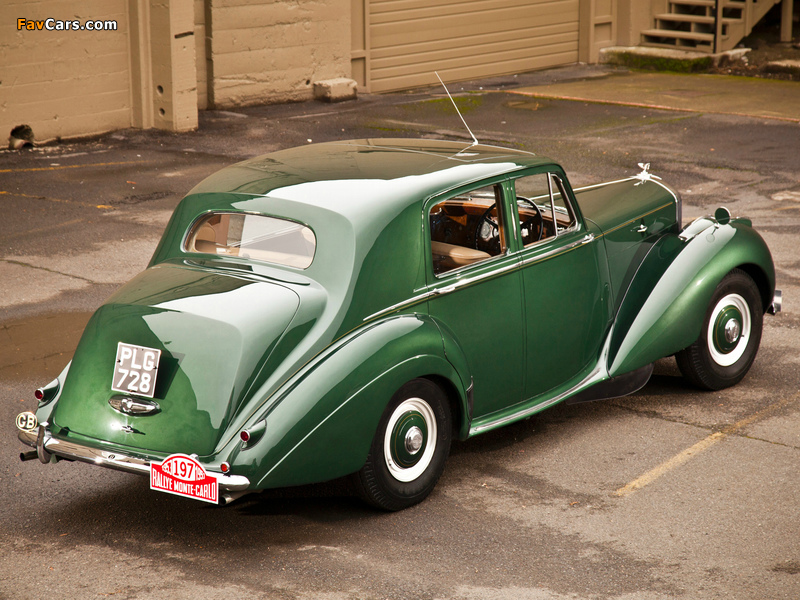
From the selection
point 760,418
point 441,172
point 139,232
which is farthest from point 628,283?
point 139,232

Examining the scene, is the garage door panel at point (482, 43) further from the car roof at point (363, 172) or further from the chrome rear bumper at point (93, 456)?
the chrome rear bumper at point (93, 456)

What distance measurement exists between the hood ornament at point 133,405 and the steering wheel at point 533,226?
2.30m

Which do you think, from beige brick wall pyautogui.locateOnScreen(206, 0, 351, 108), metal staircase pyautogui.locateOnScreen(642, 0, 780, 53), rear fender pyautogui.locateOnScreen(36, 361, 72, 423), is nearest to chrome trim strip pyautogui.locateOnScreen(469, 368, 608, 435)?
rear fender pyautogui.locateOnScreen(36, 361, 72, 423)

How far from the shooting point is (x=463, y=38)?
64.0ft

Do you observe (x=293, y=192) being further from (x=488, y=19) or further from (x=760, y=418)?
(x=488, y=19)

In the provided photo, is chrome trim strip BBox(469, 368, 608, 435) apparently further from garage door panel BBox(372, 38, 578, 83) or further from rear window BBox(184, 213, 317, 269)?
garage door panel BBox(372, 38, 578, 83)

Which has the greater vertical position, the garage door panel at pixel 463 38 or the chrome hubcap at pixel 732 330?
the garage door panel at pixel 463 38

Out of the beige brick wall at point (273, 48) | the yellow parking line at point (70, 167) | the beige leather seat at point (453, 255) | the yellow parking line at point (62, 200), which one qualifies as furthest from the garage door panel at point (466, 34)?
the beige leather seat at point (453, 255)

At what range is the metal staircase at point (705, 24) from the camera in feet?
69.1

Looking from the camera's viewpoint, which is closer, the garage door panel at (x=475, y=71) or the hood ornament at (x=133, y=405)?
the hood ornament at (x=133, y=405)

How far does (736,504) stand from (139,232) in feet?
22.5

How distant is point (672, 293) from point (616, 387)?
2.12 ft

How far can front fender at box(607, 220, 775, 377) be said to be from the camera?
20.4ft
